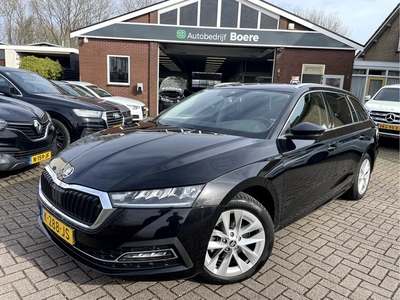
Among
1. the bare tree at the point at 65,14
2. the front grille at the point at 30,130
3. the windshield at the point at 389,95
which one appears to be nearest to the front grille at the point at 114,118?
the front grille at the point at 30,130

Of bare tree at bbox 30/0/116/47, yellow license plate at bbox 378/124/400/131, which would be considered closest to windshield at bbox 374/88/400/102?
yellow license plate at bbox 378/124/400/131

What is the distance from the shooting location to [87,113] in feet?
19.8

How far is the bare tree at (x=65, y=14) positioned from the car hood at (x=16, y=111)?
3475 centimetres

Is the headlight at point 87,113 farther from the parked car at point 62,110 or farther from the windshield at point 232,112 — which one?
the windshield at point 232,112

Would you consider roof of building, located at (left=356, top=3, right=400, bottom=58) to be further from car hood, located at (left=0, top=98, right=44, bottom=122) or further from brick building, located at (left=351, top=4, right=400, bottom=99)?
car hood, located at (left=0, top=98, right=44, bottom=122)

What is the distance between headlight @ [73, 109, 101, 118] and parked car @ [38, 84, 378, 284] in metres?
2.97

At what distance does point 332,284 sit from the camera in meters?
2.61

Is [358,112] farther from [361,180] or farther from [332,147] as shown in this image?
[332,147]

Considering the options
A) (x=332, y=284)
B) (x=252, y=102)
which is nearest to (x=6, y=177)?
(x=252, y=102)

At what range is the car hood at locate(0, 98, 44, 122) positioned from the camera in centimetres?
441

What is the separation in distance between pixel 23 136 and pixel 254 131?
11.2 ft

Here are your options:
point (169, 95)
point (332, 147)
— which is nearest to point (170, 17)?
point (169, 95)

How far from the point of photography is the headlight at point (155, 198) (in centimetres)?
204

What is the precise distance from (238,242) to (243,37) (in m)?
14.3
